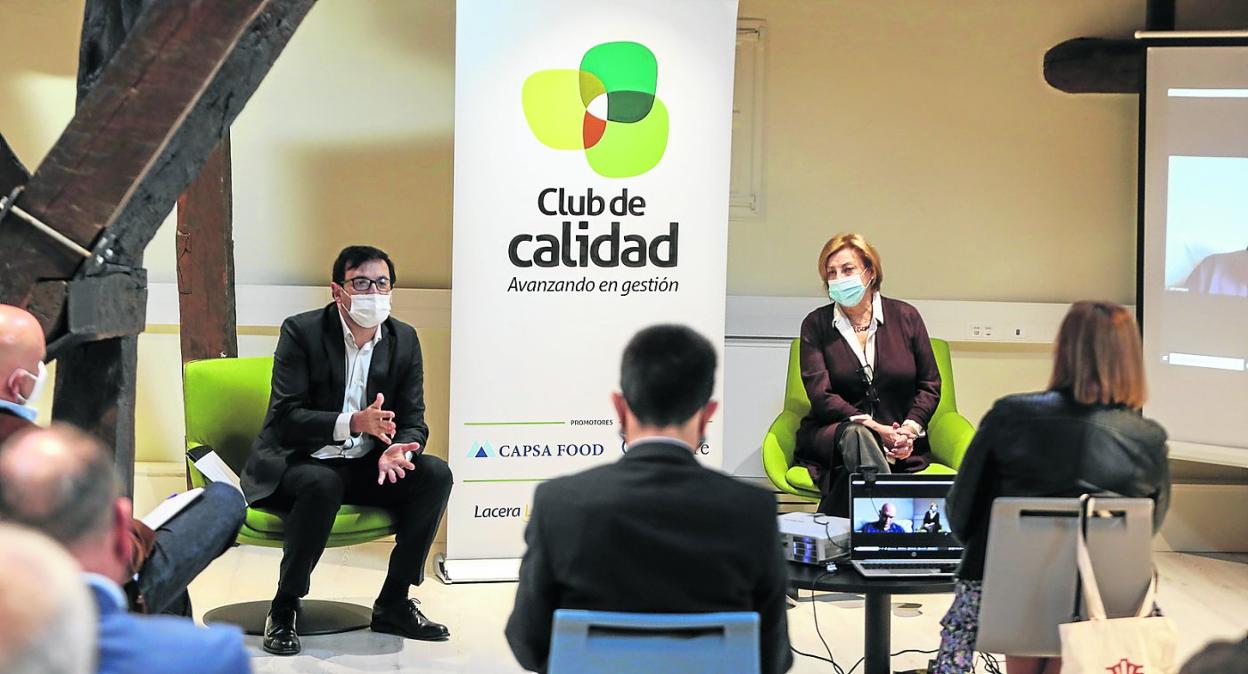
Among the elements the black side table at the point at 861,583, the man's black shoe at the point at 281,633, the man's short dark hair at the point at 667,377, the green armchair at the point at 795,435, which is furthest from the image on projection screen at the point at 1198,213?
the man's short dark hair at the point at 667,377

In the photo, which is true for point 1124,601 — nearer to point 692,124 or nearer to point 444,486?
point 444,486

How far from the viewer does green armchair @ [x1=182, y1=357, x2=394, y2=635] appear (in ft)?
14.0

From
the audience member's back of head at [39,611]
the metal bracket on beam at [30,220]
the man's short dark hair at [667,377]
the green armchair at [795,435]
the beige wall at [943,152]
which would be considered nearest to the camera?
the audience member's back of head at [39,611]

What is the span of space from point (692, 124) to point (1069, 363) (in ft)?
7.99

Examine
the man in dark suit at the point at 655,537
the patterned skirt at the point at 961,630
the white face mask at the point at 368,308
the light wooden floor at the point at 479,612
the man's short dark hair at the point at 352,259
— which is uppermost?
the man's short dark hair at the point at 352,259

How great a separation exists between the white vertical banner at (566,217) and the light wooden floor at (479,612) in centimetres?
41

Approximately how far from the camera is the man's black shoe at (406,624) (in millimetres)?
4324

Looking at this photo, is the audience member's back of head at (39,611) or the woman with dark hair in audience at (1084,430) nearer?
the audience member's back of head at (39,611)

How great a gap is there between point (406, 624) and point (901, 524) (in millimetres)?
1747

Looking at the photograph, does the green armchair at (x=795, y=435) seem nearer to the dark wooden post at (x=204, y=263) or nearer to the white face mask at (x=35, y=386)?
the dark wooden post at (x=204, y=263)

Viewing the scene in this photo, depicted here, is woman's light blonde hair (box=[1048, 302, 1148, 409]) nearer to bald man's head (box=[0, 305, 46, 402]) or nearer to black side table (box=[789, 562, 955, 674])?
black side table (box=[789, 562, 955, 674])

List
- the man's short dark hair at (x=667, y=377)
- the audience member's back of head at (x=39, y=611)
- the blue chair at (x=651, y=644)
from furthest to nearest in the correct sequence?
the man's short dark hair at (x=667, y=377) < the blue chair at (x=651, y=644) < the audience member's back of head at (x=39, y=611)

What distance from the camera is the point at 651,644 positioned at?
78.8 inches

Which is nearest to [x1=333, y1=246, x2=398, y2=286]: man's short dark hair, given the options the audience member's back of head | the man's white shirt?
the man's white shirt
